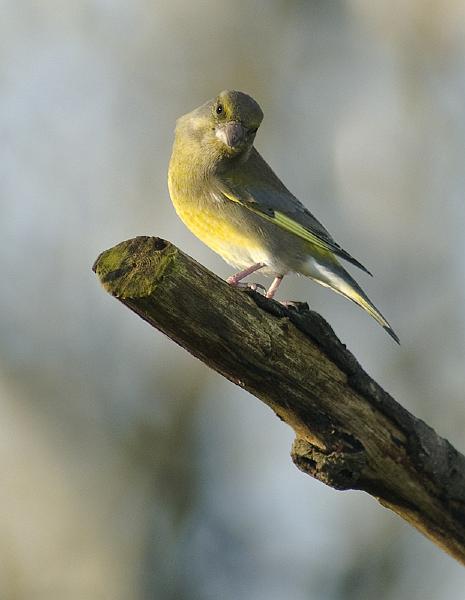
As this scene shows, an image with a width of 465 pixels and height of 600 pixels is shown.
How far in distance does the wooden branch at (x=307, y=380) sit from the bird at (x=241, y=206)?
1.99m

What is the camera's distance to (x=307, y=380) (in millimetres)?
4613

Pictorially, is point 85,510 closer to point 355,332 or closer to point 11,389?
point 11,389

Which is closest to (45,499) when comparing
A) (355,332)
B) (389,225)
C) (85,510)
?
(85,510)

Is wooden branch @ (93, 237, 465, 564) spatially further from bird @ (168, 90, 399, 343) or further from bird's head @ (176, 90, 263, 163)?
bird's head @ (176, 90, 263, 163)

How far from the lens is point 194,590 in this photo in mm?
10930

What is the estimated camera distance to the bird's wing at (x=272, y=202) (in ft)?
22.7

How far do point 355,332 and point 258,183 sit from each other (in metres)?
4.95

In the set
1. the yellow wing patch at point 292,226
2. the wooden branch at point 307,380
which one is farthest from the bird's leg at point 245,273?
the wooden branch at point 307,380

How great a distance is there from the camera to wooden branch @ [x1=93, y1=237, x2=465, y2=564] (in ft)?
14.1

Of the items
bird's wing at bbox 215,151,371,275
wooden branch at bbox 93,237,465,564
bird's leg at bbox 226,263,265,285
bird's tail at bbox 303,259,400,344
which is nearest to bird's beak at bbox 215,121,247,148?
bird's wing at bbox 215,151,371,275

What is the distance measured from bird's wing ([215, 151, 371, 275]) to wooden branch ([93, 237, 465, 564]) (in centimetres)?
209

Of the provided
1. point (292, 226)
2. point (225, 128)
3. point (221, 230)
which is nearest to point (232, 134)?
point (225, 128)

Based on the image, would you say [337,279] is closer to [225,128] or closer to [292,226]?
[292,226]

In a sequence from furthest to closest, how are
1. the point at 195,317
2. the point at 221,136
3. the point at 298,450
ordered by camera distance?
the point at 221,136 → the point at 298,450 → the point at 195,317
